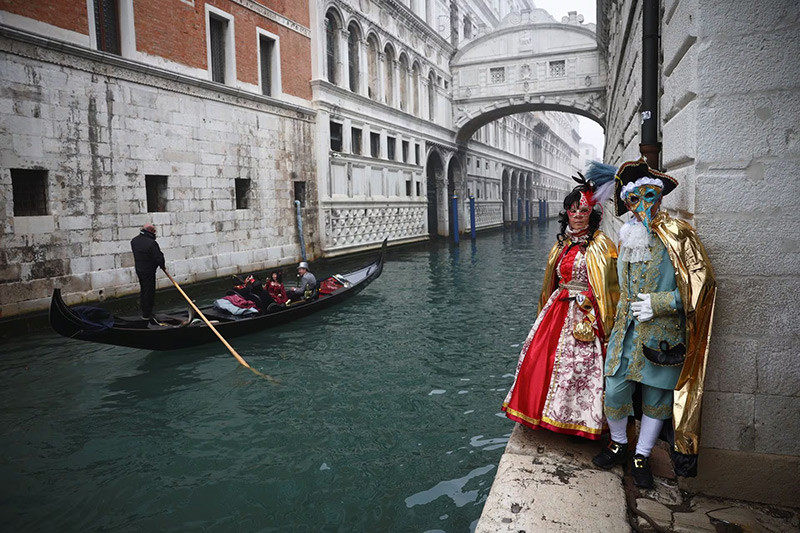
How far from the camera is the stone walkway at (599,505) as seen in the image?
210 centimetres

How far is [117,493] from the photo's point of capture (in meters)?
3.42

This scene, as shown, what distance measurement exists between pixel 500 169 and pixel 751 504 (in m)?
28.8

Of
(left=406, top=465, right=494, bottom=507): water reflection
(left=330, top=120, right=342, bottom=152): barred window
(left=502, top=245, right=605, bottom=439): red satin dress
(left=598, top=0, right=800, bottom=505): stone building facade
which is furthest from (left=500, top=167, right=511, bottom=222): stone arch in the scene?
(left=598, top=0, right=800, bottom=505): stone building facade

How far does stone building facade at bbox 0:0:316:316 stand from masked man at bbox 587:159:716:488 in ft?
25.7

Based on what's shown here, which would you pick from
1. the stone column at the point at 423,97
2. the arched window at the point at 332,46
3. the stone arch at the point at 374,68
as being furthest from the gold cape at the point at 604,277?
the stone column at the point at 423,97

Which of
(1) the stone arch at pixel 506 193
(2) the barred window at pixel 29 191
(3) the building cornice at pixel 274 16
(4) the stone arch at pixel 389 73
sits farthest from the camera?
(1) the stone arch at pixel 506 193

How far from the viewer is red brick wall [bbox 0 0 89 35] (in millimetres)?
7104

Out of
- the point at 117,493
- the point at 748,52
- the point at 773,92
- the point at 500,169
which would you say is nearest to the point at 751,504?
the point at 773,92

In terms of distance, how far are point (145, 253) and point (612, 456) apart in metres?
6.81

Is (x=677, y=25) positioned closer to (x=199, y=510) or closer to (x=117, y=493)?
(x=199, y=510)

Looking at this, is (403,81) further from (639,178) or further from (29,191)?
(639,178)

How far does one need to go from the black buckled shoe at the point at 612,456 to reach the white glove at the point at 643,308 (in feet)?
2.32

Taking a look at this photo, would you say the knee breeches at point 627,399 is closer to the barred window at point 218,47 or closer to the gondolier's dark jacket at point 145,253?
the gondolier's dark jacket at point 145,253

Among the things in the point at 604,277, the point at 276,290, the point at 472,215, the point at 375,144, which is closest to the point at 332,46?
the point at 375,144
